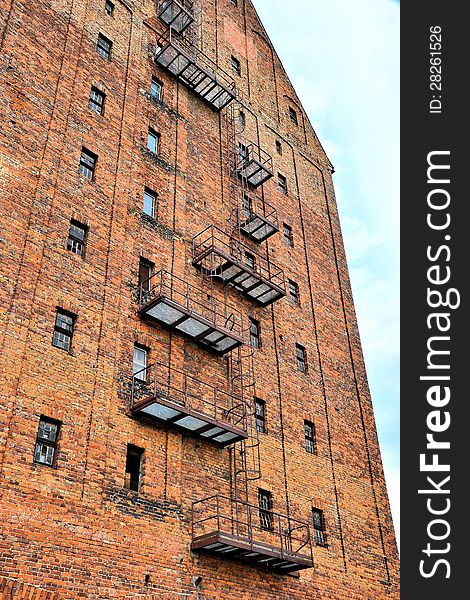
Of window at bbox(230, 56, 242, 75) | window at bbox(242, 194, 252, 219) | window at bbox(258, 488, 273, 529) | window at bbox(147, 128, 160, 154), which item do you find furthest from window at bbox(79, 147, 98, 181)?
window at bbox(230, 56, 242, 75)

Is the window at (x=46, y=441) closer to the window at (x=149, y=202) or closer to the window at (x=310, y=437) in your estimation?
the window at (x=149, y=202)

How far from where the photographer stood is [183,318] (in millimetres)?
18969

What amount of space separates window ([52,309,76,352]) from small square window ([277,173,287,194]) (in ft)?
50.4

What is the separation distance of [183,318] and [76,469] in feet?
18.3

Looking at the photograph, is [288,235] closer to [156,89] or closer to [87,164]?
[156,89]

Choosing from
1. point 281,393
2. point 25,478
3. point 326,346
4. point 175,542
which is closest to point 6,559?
point 25,478

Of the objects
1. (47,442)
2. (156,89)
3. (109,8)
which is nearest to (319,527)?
(47,442)

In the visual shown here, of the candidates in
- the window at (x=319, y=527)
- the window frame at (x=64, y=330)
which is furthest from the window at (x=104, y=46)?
the window at (x=319, y=527)

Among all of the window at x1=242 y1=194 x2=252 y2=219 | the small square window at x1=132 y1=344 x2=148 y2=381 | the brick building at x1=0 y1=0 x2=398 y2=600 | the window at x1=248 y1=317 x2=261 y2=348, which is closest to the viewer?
the brick building at x1=0 y1=0 x2=398 y2=600

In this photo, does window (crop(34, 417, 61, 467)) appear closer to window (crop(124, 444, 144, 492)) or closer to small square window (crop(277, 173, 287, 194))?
window (crop(124, 444, 144, 492))

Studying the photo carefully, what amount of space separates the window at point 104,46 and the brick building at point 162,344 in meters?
0.08

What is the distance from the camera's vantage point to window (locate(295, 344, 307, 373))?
81.9ft

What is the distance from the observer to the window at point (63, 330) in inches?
643

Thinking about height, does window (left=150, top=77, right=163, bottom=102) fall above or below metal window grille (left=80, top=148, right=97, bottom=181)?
above
